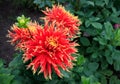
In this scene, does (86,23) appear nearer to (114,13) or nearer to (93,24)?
(93,24)

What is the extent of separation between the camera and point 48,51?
134 cm

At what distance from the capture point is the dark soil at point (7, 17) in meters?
3.45

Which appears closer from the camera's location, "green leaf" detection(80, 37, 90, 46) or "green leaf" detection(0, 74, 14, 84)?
"green leaf" detection(0, 74, 14, 84)

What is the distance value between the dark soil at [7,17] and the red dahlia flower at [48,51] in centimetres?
203

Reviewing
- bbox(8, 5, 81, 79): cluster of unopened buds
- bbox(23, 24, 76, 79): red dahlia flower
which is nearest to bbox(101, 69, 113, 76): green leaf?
bbox(8, 5, 81, 79): cluster of unopened buds

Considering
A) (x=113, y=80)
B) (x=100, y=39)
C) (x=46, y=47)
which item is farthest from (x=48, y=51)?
(x=113, y=80)

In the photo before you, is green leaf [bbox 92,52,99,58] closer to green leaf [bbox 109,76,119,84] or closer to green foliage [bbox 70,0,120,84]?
green foliage [bbox 70,0,120,84]

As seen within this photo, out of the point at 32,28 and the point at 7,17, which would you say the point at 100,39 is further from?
the point at 7,17

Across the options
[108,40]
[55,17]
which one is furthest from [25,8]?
[55,17]

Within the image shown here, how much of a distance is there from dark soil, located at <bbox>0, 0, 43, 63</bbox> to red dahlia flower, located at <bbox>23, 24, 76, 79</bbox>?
203 centimetres

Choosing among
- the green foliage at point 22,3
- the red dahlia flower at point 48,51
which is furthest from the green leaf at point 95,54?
the green foliage at point 22,3

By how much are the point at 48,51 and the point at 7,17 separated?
9.29 feet

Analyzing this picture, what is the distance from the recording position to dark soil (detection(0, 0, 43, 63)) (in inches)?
136

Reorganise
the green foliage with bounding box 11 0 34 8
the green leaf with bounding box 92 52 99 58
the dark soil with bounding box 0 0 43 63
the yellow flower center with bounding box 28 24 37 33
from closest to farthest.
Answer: the yellow flower center with bounding box 28 24 37 33, the green leaf with bounding box 92 52 99 58, the dark soil with bounding box 0 0 43 63, the green foliage with bounding box 11 0 34 8
